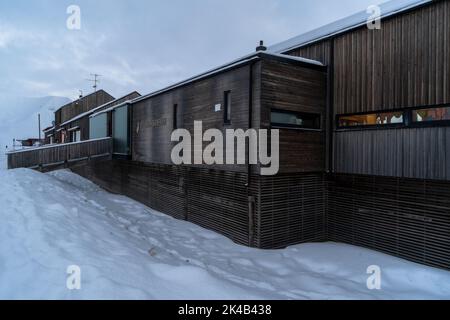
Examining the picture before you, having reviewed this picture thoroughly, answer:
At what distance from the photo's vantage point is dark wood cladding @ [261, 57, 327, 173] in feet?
25.2

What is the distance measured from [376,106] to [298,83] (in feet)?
6.92

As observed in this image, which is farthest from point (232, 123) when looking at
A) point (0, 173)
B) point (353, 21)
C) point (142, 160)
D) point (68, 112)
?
point (68, 112)

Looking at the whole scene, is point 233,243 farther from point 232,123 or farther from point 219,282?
point 219,282

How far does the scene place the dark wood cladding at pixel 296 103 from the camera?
7.69 meters

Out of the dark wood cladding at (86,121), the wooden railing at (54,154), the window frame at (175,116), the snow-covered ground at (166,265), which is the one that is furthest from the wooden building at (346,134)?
the dark wood cladding at (86,121)

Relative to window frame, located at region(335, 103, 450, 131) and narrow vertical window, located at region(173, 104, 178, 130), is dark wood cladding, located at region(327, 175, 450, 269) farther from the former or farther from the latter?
narrow vertical window, located at region(173, 104, 178, 130)

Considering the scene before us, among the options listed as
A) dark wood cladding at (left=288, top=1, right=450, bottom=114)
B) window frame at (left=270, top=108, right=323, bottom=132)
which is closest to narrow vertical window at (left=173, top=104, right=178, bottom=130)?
window frame at (left=270, top=108, right=323, bottom=132)

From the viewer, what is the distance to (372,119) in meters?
7.67

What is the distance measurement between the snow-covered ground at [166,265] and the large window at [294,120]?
3362 mm

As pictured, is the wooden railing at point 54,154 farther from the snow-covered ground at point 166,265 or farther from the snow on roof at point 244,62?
the snow on roof at point 244,62

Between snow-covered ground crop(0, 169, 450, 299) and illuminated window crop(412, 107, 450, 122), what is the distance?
325 cm

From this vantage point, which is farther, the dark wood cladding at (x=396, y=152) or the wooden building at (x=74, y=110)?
the wooden building at (x=74, y=110)

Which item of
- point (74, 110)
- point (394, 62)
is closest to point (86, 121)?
point (74, 110)
